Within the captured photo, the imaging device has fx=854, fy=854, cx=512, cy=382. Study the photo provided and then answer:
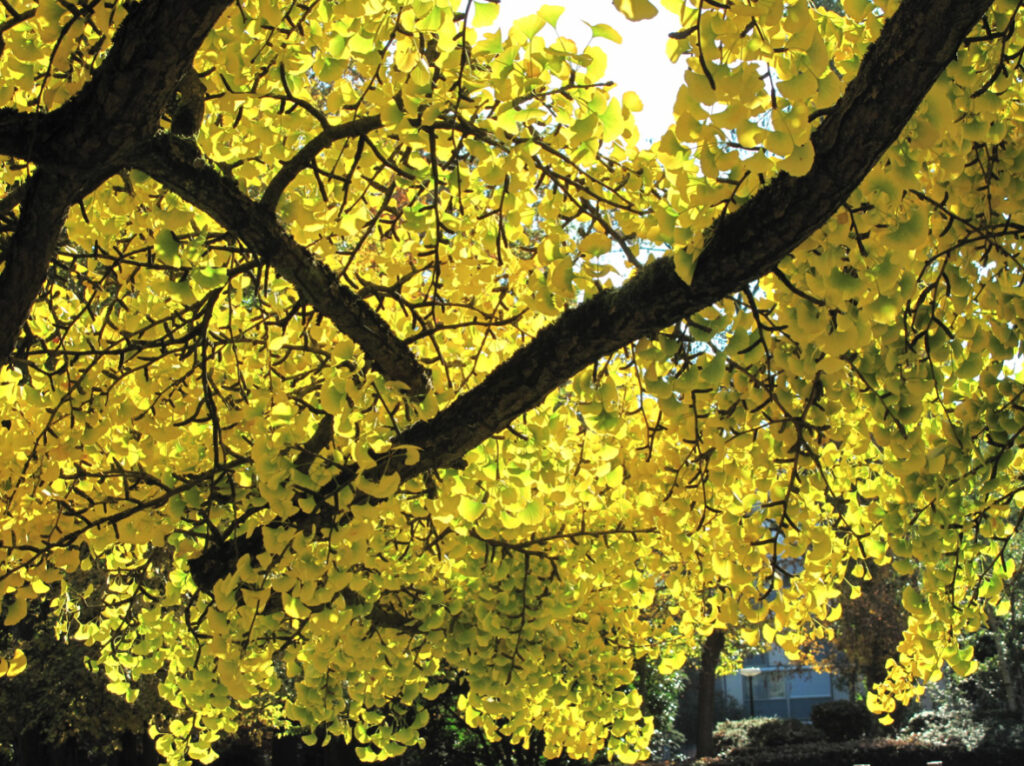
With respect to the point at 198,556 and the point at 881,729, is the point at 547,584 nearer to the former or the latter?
the point at 198,556

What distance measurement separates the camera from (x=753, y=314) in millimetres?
2324

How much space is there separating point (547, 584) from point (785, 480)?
1.59 metres

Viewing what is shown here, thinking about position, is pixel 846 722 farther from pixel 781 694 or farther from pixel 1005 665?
pixel 781 694

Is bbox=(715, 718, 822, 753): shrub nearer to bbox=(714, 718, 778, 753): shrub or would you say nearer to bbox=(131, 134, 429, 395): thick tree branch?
bbox=(714, 718, 778, 753): shrub

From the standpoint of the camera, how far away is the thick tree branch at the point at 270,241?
2807 millimetres

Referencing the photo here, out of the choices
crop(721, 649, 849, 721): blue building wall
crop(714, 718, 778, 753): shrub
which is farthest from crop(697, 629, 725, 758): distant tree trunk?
crop(721, 649, 849, 721): blue building wall

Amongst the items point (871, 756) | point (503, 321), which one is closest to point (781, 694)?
point (871, 756)

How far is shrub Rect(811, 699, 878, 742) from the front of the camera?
19516 millimetres

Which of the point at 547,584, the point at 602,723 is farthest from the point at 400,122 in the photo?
the point at 602,723

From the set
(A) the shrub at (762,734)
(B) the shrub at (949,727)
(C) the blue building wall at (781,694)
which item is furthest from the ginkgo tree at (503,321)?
(C) the blue building wall at (781,694)

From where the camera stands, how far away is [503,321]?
10.9 feet

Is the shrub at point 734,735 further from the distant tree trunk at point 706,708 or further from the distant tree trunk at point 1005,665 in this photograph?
the distant tree trunk at point 1005,665

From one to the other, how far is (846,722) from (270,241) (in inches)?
808

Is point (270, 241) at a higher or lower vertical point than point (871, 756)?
higher
